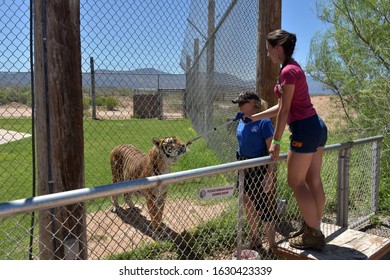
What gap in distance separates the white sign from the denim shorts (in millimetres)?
767

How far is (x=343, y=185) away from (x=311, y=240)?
117cm

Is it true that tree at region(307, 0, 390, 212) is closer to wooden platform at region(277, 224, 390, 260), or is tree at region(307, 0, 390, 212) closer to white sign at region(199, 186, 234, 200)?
wooden platform at region(277, 224, 390, 260)

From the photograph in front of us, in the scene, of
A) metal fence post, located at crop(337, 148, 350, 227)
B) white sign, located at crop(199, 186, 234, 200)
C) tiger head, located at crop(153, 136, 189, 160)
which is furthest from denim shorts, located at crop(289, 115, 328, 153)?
tiger head, located at crop(153, 136, 189, 160)

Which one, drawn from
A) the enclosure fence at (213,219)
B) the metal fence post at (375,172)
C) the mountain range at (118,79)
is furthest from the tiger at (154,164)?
the metal fence post at (375,172)

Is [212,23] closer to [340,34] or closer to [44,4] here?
[340,34]

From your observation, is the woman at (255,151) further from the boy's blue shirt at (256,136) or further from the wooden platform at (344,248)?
the wooden platform at (344,248)

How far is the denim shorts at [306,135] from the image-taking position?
315 centimetres

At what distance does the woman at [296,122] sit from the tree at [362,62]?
324cm

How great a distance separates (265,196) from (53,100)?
2426 millimetres

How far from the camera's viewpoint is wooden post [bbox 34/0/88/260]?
2.46 m

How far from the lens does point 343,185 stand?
431 cm

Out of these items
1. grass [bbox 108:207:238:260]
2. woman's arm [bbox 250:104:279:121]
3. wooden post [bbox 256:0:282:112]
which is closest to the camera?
woman's arm [bbox 250:104:279:121]

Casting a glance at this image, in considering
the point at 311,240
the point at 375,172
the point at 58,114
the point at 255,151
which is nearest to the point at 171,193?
the point at 255,151
